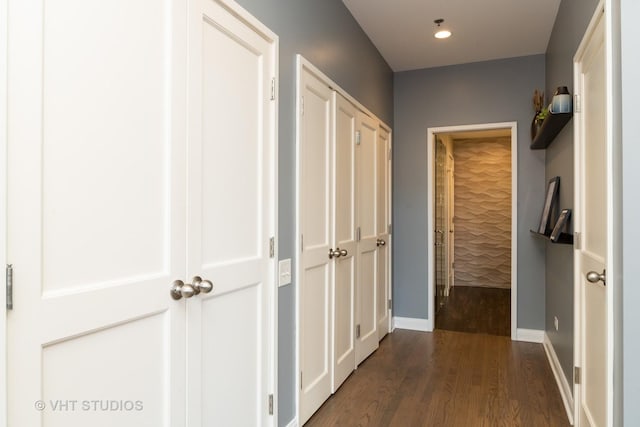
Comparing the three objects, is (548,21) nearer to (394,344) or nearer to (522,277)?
(522,277)

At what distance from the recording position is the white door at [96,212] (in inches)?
38.5

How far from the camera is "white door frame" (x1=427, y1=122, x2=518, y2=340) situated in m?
4.03

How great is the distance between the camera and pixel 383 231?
3982 millimetres

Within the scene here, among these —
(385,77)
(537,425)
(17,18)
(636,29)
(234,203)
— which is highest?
(385,77)

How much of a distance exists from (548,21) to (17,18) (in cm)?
359

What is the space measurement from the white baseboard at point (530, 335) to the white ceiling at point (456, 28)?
8.73ft

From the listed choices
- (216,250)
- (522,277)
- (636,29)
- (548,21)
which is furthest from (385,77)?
(216,250)

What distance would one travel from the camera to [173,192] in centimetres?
142

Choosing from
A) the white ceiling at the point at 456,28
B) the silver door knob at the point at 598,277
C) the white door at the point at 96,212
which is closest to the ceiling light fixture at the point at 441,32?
the white ceiling at the point at 456,28

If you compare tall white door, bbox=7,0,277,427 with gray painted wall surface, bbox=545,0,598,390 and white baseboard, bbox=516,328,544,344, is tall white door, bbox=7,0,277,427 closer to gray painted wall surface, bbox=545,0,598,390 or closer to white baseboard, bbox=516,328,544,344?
gray painted wall surface, bbox=545,0,598,390

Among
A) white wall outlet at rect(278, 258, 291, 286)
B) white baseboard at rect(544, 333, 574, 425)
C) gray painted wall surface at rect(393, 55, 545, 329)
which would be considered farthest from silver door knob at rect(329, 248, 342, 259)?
gray painted wall surface at rect(393, 55, 545, 329)

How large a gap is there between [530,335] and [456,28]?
9.52ft

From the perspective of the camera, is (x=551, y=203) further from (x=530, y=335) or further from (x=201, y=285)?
(x=201, y=285)

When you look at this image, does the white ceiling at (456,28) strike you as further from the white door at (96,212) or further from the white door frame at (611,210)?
the white door at (96,212)
